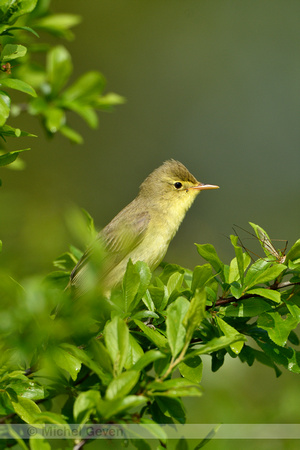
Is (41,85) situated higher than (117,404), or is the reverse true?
(41,85)

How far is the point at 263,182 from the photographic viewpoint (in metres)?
7.41

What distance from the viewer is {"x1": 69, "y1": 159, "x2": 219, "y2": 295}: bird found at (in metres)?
3.04

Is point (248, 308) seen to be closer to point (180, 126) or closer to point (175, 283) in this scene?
point (175, 283)

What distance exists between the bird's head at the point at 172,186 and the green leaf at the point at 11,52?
2066 mm

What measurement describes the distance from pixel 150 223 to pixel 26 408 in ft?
6.57

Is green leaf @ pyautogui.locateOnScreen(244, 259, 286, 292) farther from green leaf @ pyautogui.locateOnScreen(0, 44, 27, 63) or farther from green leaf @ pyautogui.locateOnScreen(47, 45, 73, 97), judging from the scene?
green leaf @ pyautogui.locateOnScreen(0, 44, 27, 63)

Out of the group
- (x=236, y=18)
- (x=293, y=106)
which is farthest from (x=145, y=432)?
(x=236, y=18)

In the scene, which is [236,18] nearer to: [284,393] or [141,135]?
[141,135]

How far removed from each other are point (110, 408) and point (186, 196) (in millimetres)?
2644

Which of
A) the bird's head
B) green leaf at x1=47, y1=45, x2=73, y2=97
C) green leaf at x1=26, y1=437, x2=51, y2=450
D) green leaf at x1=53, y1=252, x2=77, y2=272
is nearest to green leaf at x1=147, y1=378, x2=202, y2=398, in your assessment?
green leaf at x1=26, y1=437, x2=51, y2=450

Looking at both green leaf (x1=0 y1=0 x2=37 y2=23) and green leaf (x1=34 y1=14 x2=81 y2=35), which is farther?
green leaf (x1=34 y1=14 x2=81 y2=35)

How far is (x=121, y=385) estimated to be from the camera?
1.14m

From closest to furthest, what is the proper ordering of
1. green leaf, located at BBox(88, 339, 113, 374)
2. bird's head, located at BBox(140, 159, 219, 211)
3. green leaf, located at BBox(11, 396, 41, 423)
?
green leaf, located at BBox(88, 339, 113, 374) → green leaf, located at BBox(11, 396, 41, 423) → bird's head, located at BBox(140, 159, 219, 211)

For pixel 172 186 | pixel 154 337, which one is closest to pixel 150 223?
pixel 172 186
